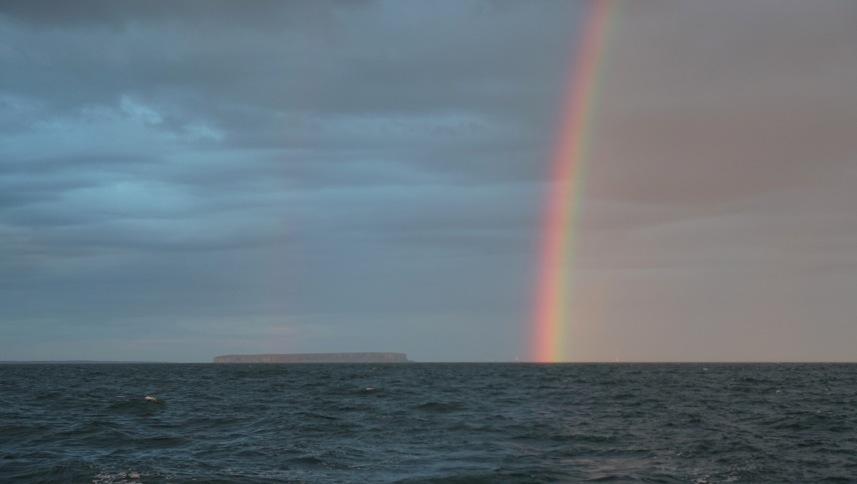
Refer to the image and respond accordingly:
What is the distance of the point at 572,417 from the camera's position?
127 feet

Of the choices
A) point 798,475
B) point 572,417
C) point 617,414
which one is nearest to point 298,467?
point 798,475

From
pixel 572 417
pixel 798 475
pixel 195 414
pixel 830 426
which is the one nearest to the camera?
pixel 798 475

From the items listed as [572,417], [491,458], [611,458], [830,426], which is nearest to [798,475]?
Result: [611,458]

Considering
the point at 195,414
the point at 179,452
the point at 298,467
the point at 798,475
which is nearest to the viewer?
the point at 798,475

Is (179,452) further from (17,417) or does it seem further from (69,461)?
(17,417)

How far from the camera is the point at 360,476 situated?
22609 millimetres

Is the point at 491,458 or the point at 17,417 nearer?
the point at 491,458

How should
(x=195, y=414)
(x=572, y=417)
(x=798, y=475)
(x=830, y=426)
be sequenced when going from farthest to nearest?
1. (x=195, y=414)
2. (x=572, y=417)
3. (x=830, y=426)
4. (x=798, y=475)

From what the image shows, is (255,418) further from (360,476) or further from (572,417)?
(360,476)

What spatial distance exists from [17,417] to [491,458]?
2536cm

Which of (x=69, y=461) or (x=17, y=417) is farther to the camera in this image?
(x=17, y=417)

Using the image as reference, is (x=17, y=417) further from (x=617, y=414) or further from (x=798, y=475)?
(x=798, y=475)

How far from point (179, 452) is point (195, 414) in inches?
598

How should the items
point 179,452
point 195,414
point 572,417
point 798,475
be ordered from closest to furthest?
point 798,475, point 179,452, point 572,417, point 195,414
